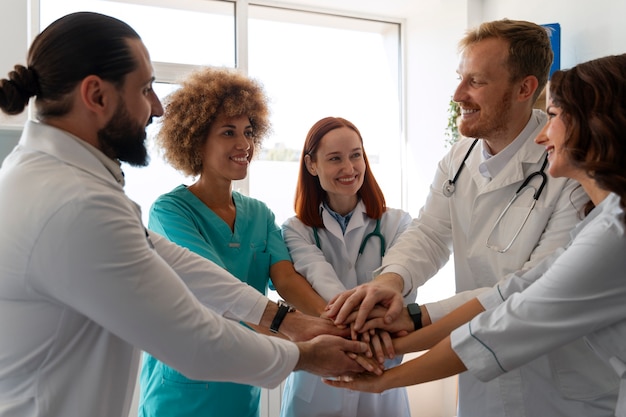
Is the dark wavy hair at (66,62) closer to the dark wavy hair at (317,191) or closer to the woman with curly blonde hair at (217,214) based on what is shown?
the woman with curly blonde hair at (217,214)

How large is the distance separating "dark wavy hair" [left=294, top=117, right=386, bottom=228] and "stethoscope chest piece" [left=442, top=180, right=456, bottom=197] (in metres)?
0.35

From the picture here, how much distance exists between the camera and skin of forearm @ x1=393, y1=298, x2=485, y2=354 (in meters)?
1.76

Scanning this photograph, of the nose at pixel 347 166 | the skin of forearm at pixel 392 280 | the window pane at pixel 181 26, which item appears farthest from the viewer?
the window pane at pixel 181 26

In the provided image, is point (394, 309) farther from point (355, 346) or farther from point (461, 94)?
point (461, 94)

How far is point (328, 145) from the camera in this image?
7.66 feet

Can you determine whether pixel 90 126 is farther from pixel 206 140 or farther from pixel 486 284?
pixel 486 284

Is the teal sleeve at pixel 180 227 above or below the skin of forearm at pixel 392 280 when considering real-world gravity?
above

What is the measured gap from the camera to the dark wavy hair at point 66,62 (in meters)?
1.24

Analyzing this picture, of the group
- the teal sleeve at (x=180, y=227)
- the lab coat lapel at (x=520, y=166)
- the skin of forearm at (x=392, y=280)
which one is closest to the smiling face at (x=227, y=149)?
the teal sleeve at (x=180, y=227)

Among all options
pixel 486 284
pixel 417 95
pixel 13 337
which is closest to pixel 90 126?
pixel 13 337

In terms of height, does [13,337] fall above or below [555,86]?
below

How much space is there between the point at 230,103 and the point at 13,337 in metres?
1.27

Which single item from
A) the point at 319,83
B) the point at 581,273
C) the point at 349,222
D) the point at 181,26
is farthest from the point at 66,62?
the point at 319,83

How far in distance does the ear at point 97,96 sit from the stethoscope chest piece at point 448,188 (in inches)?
44.2
